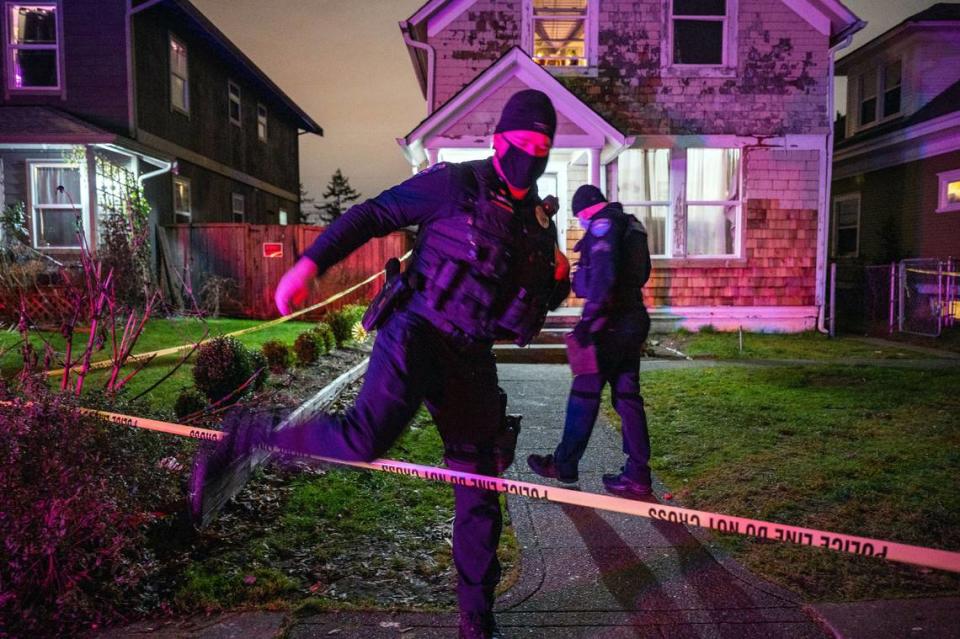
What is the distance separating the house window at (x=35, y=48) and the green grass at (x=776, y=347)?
1457 centimetres

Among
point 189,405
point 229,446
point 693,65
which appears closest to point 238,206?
point 693,65

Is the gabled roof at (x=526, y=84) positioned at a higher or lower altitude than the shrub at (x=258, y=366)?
higher

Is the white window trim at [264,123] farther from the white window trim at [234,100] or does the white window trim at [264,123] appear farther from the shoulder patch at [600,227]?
the shoulder patch at [600,227]

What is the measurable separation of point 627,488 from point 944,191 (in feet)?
53.2

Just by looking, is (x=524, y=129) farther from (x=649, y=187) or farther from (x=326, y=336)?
(x=649, y=187)

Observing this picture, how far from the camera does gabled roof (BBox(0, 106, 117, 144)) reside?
13.2 m

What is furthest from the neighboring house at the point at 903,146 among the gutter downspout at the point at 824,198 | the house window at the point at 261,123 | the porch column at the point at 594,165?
the house window at the point at 261,123

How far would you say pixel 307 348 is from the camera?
7488mm

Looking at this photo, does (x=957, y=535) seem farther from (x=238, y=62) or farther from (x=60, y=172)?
(x=238, y=62)

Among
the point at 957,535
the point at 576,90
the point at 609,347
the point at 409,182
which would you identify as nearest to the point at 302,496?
the point at 609,347

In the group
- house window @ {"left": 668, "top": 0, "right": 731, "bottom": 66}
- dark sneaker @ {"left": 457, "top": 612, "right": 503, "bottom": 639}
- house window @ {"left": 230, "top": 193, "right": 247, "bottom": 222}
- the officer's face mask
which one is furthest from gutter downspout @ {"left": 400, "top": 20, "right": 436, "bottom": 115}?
dark sneaker @ {"left": 457, "top": 612, "right": 503, "bottom": 639}

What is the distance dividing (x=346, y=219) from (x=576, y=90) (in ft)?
37.3

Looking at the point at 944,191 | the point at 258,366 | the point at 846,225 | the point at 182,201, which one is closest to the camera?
the point at 258,366

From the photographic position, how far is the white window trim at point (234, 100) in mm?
20359
